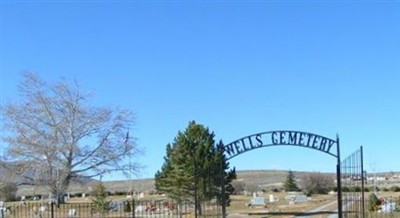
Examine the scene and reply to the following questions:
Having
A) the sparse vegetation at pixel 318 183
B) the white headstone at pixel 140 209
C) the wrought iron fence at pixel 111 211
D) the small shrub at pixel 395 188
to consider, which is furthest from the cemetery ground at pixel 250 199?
the sparse vegetation at pixel 318 183

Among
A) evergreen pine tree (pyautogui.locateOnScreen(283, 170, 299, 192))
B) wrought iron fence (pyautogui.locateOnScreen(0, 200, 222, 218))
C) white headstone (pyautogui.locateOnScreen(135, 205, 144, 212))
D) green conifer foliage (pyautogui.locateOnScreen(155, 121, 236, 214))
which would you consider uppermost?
green conifer foliage (pyautogui.locateOnScreen(155, 121, 236, 214))

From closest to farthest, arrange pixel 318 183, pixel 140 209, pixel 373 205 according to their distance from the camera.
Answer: pixel 373 205, pixel 140 209, pixel 318 183

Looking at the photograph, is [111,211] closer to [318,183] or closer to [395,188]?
[395,188]

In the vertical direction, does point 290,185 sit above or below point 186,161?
below

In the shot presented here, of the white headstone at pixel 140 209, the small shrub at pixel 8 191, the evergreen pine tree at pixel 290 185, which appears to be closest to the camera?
the white headstone at pixel 140 209

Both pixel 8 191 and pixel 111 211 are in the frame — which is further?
pixel 8 191

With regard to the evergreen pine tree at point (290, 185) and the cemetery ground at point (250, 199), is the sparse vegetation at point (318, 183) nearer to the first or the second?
the evergreen pine tree at point (290, 185)

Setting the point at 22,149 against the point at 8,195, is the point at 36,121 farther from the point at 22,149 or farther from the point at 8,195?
the point at 8,195

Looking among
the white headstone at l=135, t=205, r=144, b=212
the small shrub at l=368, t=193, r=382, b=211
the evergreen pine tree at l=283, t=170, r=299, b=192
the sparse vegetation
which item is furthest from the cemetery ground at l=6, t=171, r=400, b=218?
the sparse vegetation

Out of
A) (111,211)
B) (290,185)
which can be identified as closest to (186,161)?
(111,211)

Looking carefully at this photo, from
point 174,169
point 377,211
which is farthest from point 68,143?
point 377,211

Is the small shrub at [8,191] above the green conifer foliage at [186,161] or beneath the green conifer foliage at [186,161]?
beneath

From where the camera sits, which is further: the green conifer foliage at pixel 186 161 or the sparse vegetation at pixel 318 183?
the sparse vegetation at pixel 318 183

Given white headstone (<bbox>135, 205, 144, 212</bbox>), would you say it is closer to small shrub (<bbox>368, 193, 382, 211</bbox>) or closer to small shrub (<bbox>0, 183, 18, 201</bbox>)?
small shrub (<bbox>0, 183, 18, 201</bbox>)
